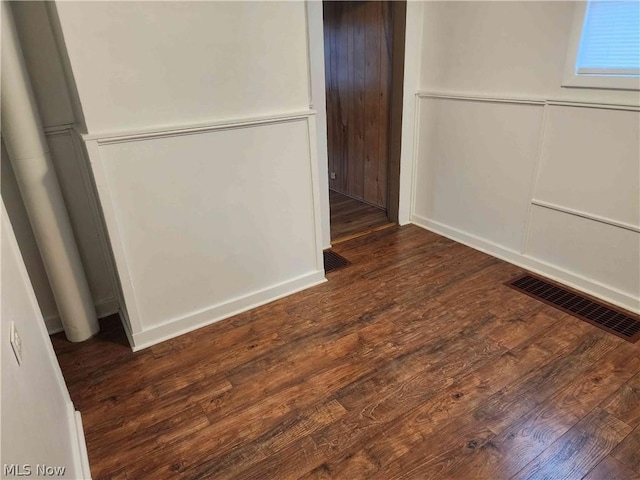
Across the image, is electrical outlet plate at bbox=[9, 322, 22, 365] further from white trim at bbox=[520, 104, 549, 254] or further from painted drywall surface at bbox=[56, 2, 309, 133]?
white trim at bbox=[520, 104, 549, 254]

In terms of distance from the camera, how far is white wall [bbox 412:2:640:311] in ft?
7.48

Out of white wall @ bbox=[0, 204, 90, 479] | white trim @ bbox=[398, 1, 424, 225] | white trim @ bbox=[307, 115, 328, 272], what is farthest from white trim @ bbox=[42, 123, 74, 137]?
white trim @ bbox=[398, 1, 424, 225]

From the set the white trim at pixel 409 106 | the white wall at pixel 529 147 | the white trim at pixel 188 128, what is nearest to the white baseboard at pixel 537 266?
the white wall at pixel 529 147

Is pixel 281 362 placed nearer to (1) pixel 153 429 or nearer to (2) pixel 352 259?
(1) pixel 153 429

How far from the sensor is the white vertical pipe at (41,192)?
71.1 inches

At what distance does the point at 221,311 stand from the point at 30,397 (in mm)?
1333

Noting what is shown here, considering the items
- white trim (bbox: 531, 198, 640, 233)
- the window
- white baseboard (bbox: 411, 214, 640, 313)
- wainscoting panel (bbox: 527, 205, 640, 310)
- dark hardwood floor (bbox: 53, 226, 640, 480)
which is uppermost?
the window

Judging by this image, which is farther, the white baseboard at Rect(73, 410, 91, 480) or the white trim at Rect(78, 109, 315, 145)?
the white trim at Rect(78, 109, 315, 145)

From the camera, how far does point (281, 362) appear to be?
2092 mm

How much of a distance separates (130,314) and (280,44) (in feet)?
5.06

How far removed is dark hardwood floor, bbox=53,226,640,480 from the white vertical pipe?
19 cm

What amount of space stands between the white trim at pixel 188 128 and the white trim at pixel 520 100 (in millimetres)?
1166

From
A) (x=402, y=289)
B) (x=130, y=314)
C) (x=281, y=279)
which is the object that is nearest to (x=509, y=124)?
(x=402, y=289)

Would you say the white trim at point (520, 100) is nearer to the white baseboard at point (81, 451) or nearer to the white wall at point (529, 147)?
the white wall at point (529, 147)
